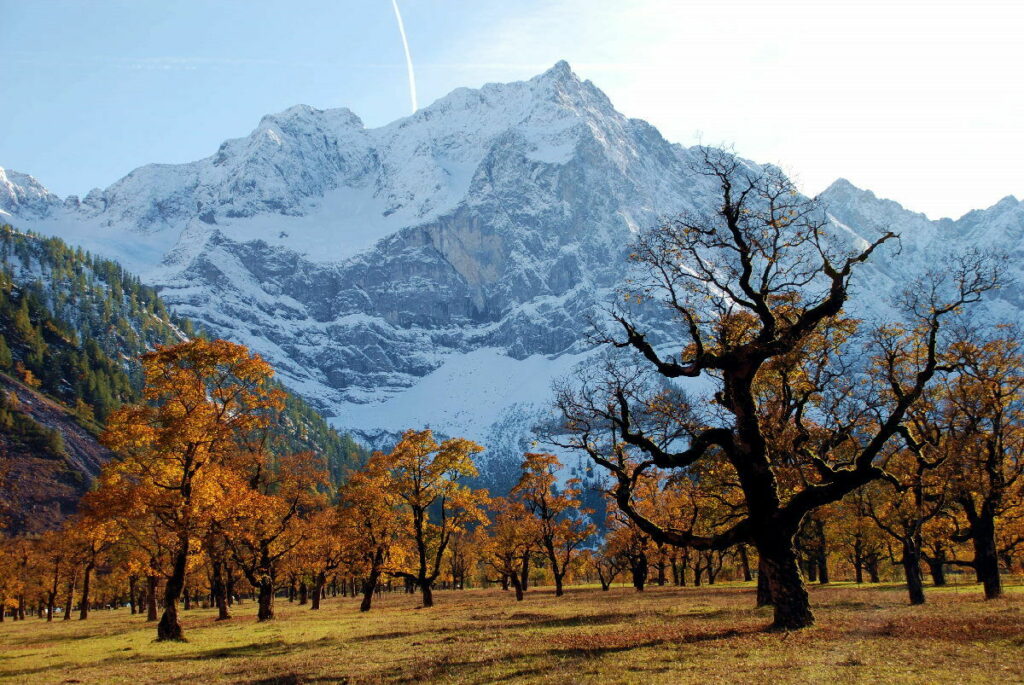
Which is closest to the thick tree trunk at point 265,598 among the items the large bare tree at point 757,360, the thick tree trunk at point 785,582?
the large bare tree at point 757,360

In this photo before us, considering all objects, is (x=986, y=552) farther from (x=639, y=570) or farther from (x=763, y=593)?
(x=639, y=570)

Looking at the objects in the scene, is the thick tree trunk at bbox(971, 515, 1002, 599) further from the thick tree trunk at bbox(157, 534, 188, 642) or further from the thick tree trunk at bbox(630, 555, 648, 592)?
the thick tree trunk at bbox(630, 555, 648, 592)

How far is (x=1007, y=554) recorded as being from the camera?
1768 inches

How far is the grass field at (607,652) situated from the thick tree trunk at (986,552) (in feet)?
10.0

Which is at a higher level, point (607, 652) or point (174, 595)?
point (174, 595)

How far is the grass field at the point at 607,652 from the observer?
45.5ft

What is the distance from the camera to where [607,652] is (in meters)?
17.8

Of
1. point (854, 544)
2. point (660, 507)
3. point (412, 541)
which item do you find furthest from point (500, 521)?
point (854, 544)

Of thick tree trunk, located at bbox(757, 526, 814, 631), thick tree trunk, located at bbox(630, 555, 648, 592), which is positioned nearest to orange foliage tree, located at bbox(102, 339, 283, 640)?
thick tree trunk, located at bbox(757, 526, 814, 631)

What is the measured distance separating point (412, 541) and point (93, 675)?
36.1 metres

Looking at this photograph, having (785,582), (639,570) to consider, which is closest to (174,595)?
(785,582)

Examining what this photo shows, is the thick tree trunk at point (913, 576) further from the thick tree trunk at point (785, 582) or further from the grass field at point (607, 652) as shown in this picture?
the thick tree trunk at point (785, 582)

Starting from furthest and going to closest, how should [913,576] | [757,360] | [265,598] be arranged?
[265,598] → [913,576] → [757,360]

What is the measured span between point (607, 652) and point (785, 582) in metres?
5.65
